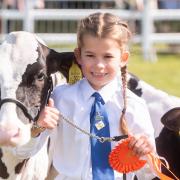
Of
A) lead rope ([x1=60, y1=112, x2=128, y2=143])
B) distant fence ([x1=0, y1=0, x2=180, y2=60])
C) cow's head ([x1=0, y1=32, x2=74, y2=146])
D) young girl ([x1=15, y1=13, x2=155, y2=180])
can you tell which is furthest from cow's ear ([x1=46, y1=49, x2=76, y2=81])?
distant fence ([x1=0, y1=0, x2=180, y2=60])

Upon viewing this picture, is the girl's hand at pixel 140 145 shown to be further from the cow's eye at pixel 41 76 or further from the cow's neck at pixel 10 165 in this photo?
the cow's neck at pixel 10 165

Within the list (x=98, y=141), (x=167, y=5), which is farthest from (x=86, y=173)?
(x=167, y=5)

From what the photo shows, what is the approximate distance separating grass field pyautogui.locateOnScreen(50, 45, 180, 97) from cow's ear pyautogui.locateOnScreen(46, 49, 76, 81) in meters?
4.97

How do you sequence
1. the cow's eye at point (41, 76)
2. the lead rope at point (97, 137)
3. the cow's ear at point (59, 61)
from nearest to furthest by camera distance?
the lead rope at point (97, 137), the cow's eye at point (41, 76), the cow's ear at point (59, 61)

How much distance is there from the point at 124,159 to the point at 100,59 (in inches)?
17.2

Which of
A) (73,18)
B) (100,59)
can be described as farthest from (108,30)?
(73,18)

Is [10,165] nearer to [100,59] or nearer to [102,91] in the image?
[102,91]

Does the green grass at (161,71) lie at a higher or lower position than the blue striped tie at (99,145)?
lower

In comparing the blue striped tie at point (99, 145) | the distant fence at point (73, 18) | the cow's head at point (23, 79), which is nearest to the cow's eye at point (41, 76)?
the cow's head at point (23, 79)

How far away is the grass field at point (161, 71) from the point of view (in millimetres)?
9844

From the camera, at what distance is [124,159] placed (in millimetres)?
3096

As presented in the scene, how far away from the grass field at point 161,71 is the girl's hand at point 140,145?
218 inches

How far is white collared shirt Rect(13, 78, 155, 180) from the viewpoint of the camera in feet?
10.5

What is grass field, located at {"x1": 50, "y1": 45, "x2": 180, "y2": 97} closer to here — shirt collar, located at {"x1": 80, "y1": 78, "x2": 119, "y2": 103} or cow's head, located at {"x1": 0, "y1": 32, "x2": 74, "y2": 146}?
cow's head, located at {"x1": 0, "y1": 32, "x2": 74, "y2": 146}
